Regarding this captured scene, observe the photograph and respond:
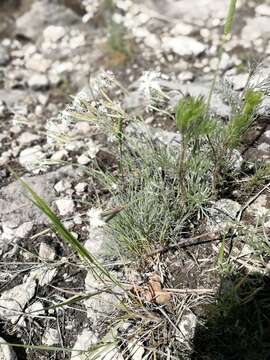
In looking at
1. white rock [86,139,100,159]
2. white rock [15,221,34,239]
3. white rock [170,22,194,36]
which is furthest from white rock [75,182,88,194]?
white rock [170,22,194,36]

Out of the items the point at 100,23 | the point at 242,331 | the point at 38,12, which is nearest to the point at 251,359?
the point at 242,331

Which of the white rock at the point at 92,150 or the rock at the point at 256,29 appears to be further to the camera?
the rock at the point at 256,29

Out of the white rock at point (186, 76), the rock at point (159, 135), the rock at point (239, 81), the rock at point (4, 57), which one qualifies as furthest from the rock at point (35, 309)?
the rock at point (4, 57)

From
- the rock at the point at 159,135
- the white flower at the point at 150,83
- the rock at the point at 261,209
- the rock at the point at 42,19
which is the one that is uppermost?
the white flower at the point at 150,83

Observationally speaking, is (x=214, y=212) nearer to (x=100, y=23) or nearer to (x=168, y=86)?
(x=168, y=86)

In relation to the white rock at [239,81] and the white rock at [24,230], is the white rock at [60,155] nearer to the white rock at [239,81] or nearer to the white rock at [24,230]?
the white rock at [24,230]

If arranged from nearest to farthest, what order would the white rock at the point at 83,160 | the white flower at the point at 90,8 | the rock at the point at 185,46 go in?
the white rock at the point at 83,160, the rock at the point at 185,46, the white flower at the point at 90,8
